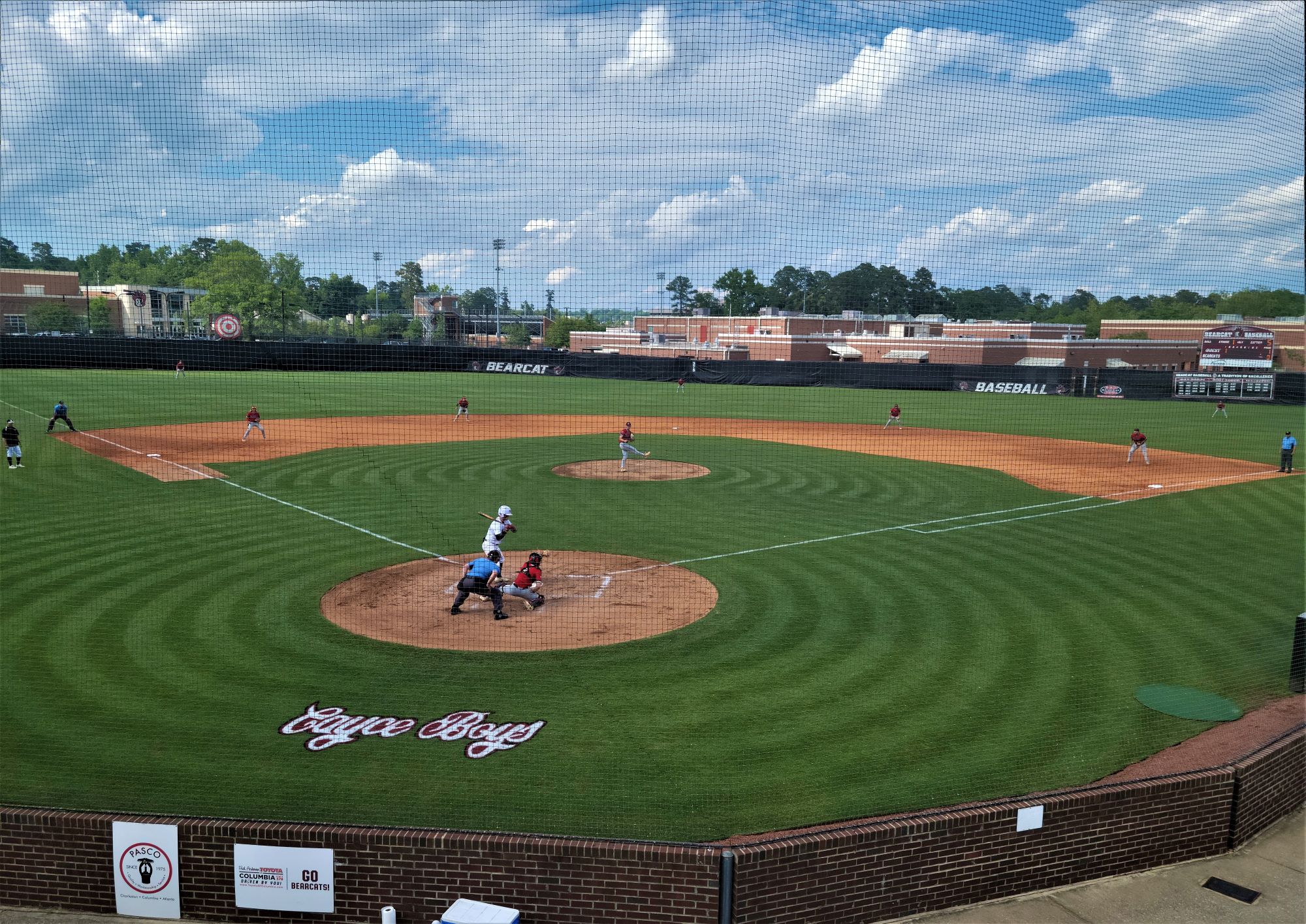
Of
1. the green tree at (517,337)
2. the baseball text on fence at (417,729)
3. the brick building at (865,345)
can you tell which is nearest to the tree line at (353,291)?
the baseball text on fence at (417,729)

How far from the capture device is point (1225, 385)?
48.8 meters

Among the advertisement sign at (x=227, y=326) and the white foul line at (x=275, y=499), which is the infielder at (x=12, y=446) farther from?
the advertisement sign at (x=227, y=326)

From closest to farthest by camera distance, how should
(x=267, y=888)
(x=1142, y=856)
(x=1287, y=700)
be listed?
(x=267, y=888)
(x=1142, y=856)
(x=1287, y=700)

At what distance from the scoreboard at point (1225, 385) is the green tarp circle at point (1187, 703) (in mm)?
45866

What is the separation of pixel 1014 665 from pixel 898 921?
5.51 meters

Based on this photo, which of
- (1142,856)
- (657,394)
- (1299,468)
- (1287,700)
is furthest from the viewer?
(657,394)

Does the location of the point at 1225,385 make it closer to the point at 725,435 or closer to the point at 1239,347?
the point at 1239,347

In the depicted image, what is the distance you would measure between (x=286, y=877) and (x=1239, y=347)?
52914 millimetres

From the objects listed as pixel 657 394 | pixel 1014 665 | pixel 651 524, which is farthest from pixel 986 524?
pixel 657 394

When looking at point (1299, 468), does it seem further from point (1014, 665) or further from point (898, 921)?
point (898, 921)

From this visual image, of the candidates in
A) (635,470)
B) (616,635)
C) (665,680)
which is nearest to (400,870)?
(665,680)

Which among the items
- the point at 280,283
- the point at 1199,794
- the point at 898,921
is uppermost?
the point at 280,283

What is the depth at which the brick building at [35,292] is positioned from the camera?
800 inches

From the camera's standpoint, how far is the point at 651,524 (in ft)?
60.3
